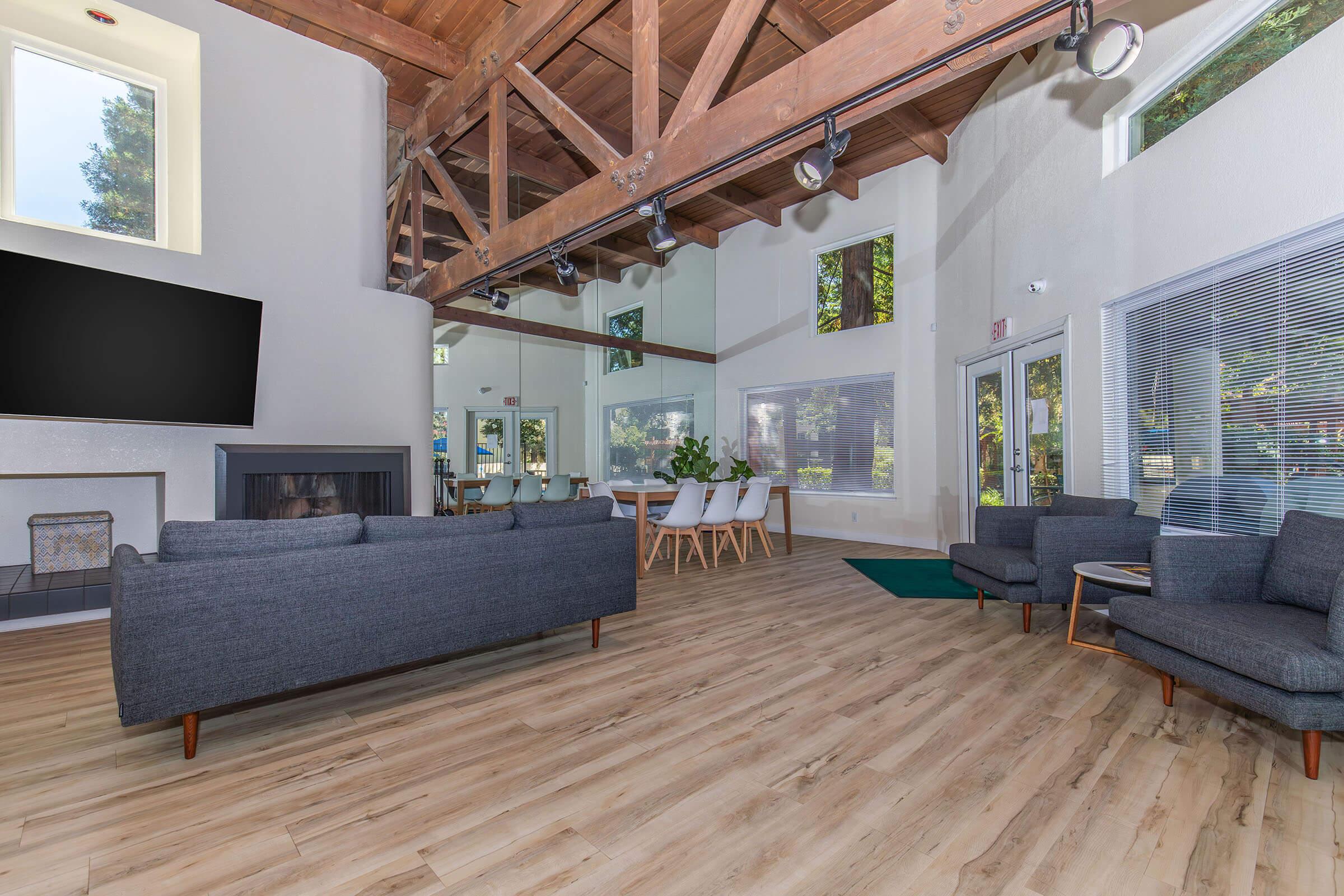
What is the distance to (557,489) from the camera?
24.6 feet

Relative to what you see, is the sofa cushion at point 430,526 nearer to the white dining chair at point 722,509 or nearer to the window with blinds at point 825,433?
the white dining chair at point 722,509

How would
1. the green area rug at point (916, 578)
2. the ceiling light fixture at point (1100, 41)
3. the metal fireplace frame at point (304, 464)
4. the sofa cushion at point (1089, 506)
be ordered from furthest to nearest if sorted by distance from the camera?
the green area rug at point (916, 578) → the metal fireplace frame at point (304, 464) → the sofa cushion at point (1089, 506) → the ceiling light fixture at point (1100, 41)

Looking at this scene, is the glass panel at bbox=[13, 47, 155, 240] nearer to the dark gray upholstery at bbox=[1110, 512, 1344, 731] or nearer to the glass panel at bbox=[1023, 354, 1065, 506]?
the dark gray upholstery at bbox=[1110, 512, 1344, 731]

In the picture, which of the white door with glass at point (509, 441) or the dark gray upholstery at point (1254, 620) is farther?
the white door with glass at point (509, 441)

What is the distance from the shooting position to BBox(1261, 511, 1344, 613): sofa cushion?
2.43m

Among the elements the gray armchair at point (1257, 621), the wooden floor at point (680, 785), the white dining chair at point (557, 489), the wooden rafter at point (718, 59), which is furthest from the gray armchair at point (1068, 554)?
the white dining chair at point (557, 489)

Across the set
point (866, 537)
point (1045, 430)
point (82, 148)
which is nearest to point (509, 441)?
point (82, 148)

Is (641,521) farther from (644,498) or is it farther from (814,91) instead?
(814,91)

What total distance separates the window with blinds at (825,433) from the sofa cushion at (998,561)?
3.20 m

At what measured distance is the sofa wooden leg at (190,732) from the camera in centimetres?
223

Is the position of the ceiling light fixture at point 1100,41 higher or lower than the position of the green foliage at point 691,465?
higher

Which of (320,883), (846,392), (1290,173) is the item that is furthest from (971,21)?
(846,392)

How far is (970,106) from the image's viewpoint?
20.5ft

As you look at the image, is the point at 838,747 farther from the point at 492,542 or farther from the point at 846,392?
the point at 846,392
